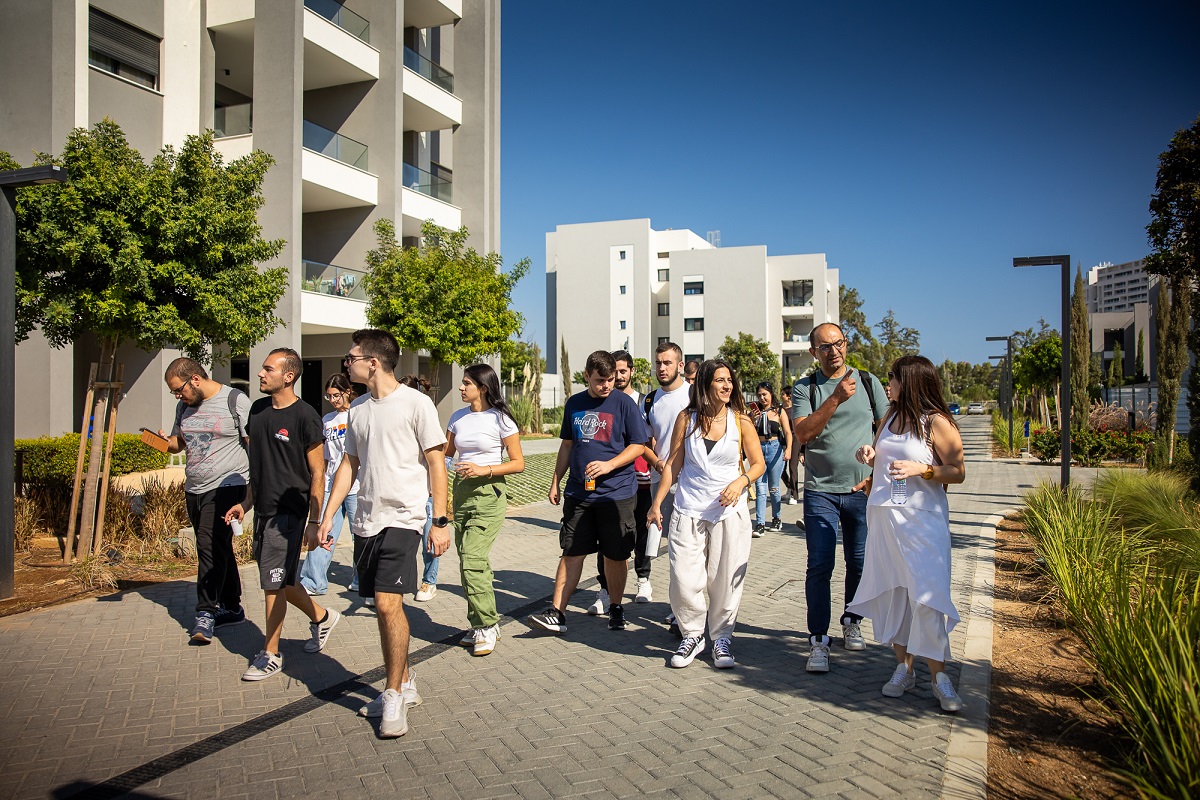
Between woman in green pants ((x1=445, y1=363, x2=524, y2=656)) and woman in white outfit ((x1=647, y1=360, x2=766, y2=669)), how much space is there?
1.23m

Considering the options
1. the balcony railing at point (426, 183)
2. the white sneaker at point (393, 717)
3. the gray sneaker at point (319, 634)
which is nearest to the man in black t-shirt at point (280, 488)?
the gray sneaker at point (319, 634)

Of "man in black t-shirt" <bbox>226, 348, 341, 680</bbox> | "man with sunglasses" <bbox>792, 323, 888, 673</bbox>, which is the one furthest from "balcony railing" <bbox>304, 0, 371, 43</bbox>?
"man with sunglasses" <bbox>792, 323, 888, 673</bbox>

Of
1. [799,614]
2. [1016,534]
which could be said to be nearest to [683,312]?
[1016,534]

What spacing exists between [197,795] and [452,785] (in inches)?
45.5

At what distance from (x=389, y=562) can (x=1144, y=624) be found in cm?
391

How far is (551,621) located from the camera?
239 inches

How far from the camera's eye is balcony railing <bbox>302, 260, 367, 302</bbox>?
20.3 m

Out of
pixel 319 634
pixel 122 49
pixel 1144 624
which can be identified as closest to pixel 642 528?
pixel 319 634

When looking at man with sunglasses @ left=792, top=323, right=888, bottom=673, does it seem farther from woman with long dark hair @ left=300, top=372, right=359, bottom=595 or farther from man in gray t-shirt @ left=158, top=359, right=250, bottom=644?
man in gray t-shirt @ left=158, top=359, right=250, bottom=644

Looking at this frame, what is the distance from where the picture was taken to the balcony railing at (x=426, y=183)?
79.1 ft

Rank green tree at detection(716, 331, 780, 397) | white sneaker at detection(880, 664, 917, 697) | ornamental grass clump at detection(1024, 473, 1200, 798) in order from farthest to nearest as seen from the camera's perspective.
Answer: green tree at detection(716, 331, 780, 397)
white sneaker at detection(880, 664, 917, 697)
ornamental grass clump at detection(1024, 473, 1200, 798)

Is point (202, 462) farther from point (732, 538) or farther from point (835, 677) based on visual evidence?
point (835, 677)

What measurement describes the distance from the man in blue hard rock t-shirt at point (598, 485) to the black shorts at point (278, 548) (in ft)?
6.06

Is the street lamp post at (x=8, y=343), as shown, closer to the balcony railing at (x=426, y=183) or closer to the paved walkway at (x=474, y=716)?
the paved walkway at (x=474, y=716)
